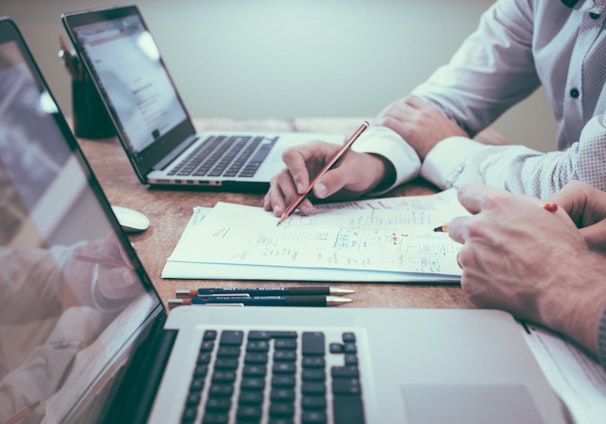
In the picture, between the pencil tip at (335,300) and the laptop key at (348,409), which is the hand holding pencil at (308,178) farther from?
the laptop key at (348,409)

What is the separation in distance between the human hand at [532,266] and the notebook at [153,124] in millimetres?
395

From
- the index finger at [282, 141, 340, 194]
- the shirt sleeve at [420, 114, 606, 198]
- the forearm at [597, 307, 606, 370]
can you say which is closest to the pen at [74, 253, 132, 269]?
the index finger at [282, 141, 340, 194]

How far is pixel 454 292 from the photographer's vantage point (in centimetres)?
55

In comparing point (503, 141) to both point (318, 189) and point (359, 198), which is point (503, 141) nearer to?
point (359, 198)

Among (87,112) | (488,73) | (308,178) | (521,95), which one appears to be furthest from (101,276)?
(521,95)

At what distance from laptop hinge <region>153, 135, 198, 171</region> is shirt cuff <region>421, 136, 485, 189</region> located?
477mm

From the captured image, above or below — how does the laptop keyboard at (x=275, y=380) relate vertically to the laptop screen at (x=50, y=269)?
below

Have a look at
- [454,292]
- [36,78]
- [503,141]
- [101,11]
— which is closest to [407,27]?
[503,141]

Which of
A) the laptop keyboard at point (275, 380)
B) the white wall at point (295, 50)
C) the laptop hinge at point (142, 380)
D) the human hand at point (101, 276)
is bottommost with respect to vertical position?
the white wall at point (295, 50)

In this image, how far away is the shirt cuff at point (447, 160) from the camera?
847mm

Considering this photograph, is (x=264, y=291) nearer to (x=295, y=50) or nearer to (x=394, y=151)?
(x=394, y=151)

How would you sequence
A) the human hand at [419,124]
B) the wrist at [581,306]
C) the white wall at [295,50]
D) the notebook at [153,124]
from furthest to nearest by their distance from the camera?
the white wall at [295,50] → the human hand at [419,124] → the notebook at [153,124] → the wrist at [581,306]

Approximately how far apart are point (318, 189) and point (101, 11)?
56 centimetres

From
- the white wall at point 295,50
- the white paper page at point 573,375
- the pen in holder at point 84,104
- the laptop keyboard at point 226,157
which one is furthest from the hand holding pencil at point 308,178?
the white wall at point 295,50
